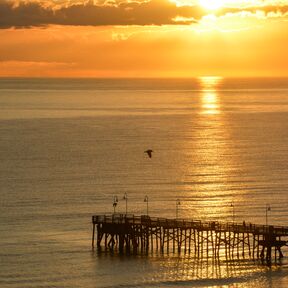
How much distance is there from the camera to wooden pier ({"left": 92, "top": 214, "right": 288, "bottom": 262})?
72312 millimetres

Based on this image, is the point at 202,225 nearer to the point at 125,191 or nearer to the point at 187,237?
the point at 187,237

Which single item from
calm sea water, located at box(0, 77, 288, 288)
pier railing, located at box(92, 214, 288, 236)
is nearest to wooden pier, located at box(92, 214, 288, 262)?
pier railing, located at box(92, 214, 288, 236)

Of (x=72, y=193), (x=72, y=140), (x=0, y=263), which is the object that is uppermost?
(x=72, y=140)

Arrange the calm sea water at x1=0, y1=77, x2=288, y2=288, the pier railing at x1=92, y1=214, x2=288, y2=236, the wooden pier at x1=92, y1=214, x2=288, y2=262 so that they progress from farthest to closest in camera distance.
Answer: the wooden pier at x1=92, y1=214, x2=288, y2=262
the pier railing at x1=92, y1=214, x2=288, y2=236
the calm sea water at x1=0, y1=77, x2=288, y2=288

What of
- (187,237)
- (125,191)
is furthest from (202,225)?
(125,191)

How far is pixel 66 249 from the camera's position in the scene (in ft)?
244

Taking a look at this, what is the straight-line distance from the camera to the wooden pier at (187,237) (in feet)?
237

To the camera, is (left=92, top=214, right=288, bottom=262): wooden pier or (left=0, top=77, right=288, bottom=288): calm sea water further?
(left=92, top=214, right=288, bottom=262): wooden pier

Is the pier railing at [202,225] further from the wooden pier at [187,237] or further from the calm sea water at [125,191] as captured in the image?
the calm sea water at [125,191]

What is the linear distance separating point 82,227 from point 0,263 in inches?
548

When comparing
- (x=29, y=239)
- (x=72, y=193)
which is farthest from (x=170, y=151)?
(x=29, y=239)

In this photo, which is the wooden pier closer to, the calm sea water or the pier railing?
the pier railing

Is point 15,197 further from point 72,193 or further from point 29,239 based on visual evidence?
point 29,239

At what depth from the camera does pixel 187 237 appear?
246ft
